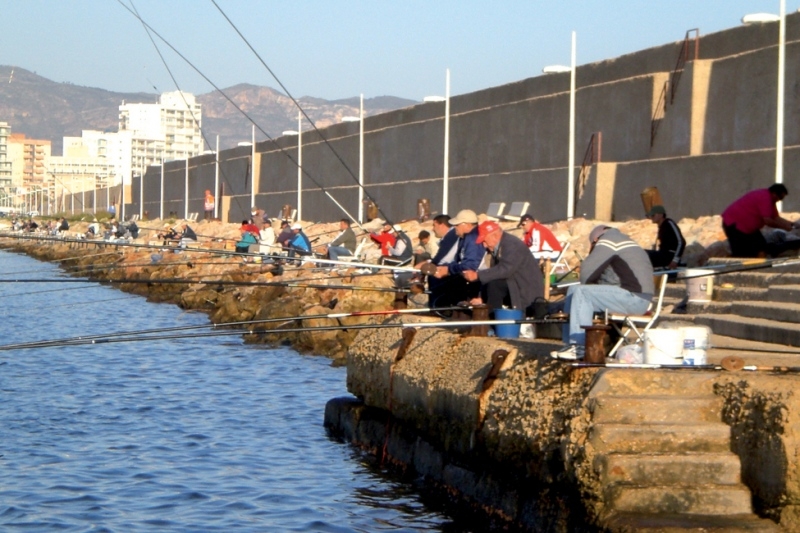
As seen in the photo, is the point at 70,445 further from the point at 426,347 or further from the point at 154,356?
the point at 154,356

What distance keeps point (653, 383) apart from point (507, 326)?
3.05 m

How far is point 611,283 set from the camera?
8.98 m

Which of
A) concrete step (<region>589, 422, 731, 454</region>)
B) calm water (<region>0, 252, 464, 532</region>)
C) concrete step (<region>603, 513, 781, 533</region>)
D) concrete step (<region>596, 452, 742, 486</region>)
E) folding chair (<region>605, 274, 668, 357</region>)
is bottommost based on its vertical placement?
calm water (<region>0, 252, 464, 532</region>)

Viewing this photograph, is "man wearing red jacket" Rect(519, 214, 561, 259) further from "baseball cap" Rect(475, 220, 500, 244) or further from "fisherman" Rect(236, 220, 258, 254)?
"fisherman" Rect(236, 220, 258, 254)

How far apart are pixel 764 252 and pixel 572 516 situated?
22.8 feet

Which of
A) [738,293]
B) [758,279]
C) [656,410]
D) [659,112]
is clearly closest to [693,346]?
[656,410]

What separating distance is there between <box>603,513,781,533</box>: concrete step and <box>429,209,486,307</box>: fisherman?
203 inches

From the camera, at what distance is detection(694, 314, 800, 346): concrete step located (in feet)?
29.4

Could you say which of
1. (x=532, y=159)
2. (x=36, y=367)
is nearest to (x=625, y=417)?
(x=36, y=367)

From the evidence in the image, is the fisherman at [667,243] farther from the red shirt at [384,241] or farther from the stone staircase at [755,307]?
the red shirt at [384,241]

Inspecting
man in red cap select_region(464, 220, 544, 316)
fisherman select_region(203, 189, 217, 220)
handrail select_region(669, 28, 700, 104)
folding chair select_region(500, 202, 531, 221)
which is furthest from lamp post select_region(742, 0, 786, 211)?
fisherman select_region(203, 189, 217, 220)

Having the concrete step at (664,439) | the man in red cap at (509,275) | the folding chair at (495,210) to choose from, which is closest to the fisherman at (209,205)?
the folding chair at (495,210)

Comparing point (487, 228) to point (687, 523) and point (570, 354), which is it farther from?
point (687, 523)

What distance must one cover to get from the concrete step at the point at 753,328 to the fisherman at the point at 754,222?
2689 mm
